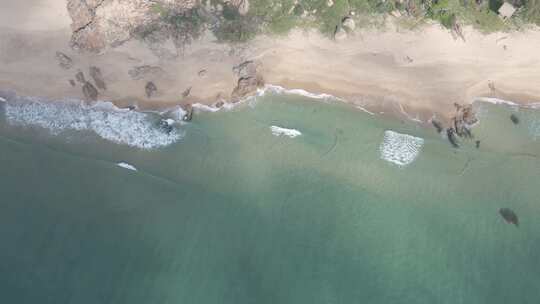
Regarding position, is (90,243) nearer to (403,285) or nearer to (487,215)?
(403,285)

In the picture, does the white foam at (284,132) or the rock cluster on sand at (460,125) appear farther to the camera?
the white foam at (284,132)

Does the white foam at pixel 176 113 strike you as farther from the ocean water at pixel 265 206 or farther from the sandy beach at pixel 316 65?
the sandy beach at pixel 316 65

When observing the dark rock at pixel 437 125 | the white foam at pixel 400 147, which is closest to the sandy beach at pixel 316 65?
the dark rock at pixel 437 125

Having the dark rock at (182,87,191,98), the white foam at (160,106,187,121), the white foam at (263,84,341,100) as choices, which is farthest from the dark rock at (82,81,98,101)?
the white foam at (263,84,341,100)

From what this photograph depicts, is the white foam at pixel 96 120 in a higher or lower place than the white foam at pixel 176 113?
lower

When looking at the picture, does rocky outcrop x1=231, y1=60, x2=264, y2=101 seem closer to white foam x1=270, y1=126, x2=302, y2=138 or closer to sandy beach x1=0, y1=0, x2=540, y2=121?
sandy beach x1=0, y1=0, x2=540, y2=121

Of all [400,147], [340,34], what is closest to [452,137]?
[400,147]

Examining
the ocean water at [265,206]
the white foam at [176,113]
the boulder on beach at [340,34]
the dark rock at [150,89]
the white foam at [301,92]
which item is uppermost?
the boulder on beach at [340,34]
